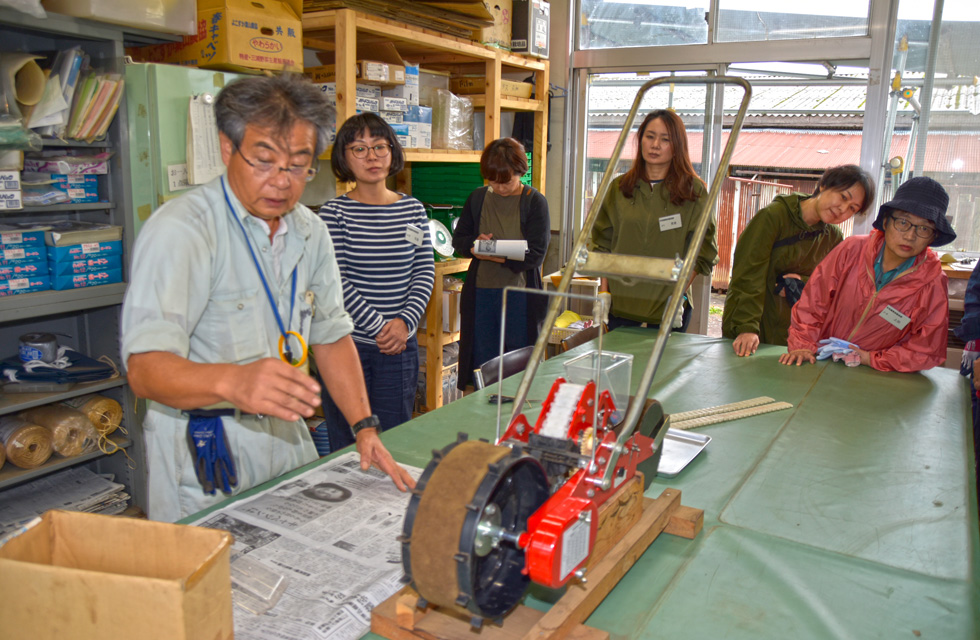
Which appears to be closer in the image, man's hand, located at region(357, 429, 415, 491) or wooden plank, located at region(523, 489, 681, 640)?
wooden plank, located at region(523, 489, 681, 640)

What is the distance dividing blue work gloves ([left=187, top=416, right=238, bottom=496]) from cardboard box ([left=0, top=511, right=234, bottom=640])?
562 mm

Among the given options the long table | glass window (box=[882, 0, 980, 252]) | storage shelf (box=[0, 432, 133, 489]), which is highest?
glass window (box=[882, 0, 980, 252])

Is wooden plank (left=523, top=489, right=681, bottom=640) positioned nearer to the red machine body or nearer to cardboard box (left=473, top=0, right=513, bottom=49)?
the red machine body

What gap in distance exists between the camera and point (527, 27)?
183 inches

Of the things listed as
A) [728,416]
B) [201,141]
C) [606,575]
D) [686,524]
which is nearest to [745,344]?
[728,416]

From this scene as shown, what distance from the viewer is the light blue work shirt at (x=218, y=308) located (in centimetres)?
125

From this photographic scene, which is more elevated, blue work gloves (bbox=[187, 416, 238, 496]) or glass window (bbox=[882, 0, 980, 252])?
glass window (bbox=[882, 0, 980, 252])

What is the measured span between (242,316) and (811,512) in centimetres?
128

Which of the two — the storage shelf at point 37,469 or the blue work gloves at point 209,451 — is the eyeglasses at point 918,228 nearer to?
the blue work gloves at point 209,451

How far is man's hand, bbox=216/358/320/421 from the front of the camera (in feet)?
3.51

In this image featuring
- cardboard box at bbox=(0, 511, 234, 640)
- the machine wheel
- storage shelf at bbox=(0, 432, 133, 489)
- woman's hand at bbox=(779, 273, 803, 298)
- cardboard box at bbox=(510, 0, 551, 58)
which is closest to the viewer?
cardboard box at bbox=(0, 511, 234, 640)

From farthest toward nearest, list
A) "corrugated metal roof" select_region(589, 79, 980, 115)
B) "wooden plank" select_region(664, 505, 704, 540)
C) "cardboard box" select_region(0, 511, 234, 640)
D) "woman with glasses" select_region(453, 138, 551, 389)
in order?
"corrugated metal roof" select_region(589, 79, 980, 115) < "woman with glasses" select_region(453, 138, 551, 389) < "wooden plank" select_region(664, 505, 704, 540) < "cardboard box" select_region(0, 511, 234, 640)

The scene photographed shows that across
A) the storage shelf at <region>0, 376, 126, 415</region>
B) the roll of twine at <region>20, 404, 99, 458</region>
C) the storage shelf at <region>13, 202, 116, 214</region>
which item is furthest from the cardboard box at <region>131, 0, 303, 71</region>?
the roll of twine at <region>20, 404, 99, 458</region>

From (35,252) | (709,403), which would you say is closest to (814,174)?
(709,403)
